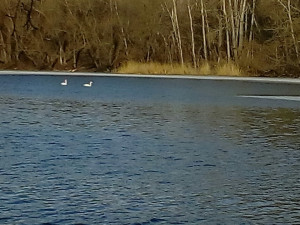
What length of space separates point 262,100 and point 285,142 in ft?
34.4

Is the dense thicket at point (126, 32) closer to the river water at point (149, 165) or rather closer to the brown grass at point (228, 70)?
the brown grass at point (228, 70)

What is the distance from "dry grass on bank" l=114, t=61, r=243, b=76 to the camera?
41656 millimetres

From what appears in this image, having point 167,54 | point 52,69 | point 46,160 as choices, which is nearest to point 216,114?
point 46,160

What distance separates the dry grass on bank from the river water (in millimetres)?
22660

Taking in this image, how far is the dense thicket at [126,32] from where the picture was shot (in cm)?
4659

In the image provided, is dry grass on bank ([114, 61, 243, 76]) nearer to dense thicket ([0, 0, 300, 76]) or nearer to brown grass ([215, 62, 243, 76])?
brown grass ([215, 62, 243, 76])

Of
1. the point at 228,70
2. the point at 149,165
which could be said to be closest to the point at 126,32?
the point at 228,70

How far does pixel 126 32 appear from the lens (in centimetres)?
5212

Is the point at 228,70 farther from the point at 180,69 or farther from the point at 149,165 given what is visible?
the point at 149,165

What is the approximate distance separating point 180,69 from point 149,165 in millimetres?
34267

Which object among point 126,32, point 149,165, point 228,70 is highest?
point 126,32

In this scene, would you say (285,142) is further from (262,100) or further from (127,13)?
(127,13)

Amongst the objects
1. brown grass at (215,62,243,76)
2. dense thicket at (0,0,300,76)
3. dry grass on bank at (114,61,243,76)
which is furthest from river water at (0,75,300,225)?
dense thicket at (0,0,300,76)

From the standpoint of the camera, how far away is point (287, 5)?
4050cm
